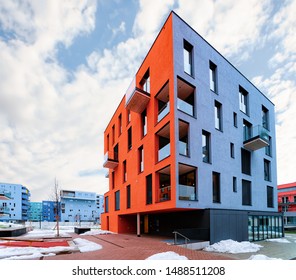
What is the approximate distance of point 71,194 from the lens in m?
102

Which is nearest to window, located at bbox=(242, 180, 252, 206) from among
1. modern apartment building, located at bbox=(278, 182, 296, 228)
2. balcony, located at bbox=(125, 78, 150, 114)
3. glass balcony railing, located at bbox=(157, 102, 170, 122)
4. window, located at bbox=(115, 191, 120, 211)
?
glass balcony railing, located at bbox=(157, 102, 170, 122)

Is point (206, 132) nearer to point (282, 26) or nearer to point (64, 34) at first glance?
point (282, 26)

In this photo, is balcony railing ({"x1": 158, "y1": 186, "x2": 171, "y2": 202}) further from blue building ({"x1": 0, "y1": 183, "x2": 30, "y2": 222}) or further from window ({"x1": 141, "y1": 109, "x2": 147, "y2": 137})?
blue building ({"x1": 0, "y1": 183, "x2": 30, "y2": 222})

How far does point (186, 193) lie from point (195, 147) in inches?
119

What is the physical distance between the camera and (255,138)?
20297 mm

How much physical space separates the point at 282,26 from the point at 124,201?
1869 centimetres

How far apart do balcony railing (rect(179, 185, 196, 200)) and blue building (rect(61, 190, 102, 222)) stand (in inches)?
3506

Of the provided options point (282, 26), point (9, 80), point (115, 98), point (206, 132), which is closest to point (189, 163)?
point (206, 132)

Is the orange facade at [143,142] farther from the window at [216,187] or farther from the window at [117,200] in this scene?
the window at [216,187]

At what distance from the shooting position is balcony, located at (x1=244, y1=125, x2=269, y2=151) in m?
20.5

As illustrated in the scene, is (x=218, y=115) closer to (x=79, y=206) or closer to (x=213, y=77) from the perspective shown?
(x=213, y=77)

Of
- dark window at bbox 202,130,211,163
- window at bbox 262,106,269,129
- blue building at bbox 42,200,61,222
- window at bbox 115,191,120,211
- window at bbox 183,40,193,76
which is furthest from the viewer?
blue building at bbox 42,200,61,222

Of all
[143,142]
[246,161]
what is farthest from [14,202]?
[246,161]

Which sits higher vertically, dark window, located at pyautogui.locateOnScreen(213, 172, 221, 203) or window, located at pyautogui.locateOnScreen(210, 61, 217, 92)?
window, located at pyautogui.locateOnScreen(210, 61, 217, 92)
